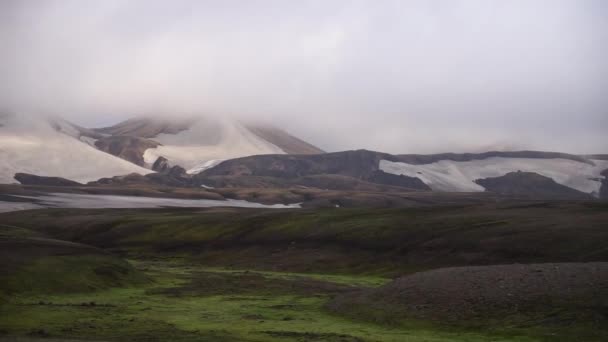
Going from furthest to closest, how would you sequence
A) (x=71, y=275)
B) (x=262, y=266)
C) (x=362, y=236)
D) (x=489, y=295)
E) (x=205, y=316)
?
1. (x=362, y=236)
2. (x=262, y=266)
3. (x=71, y=275)
4. (x=205, y=316)
5. (x=489, y=295)

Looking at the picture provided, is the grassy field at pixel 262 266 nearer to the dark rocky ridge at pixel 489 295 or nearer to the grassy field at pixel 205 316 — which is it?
the grassy field at pixel 205 316

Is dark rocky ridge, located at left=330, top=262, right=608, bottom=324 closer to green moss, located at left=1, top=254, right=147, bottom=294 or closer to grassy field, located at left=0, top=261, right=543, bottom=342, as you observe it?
grassy field, located at left=0, top=261, right=543, bottom=342

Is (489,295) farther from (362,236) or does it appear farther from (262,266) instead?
(362,236)

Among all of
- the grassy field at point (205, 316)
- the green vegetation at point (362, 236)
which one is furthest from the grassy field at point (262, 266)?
the green vegetation at point (362, 236)

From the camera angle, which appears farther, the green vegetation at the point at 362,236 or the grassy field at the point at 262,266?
the green vegetation at the point at 362,236

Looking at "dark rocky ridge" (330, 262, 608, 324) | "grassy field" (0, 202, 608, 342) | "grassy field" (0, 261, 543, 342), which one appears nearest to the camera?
"grassy field" (0, 261, 543, 342)

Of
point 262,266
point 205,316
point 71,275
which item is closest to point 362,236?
point 262,266

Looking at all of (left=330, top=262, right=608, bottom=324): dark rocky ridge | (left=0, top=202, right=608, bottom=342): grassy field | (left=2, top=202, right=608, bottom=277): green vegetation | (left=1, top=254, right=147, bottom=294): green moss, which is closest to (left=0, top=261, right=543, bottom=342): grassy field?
(left=0, top=202, right=608, bottom=342): grassy field

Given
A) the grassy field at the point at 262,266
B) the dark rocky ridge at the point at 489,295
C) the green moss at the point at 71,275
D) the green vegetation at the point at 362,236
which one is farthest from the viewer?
the green vegetation at the point at 362,236

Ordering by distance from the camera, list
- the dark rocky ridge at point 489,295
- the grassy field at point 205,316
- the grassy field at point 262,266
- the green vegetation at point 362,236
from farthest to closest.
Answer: the green vegetation at point 362,236
the dark rocky ridge at point 489,295
the grassy field at point 262,266
the grassy field at point 205,316

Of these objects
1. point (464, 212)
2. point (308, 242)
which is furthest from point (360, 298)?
point (464, 212)

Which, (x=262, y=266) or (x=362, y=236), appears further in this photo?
(x=362, y=236)

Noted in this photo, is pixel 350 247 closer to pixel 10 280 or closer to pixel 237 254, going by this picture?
pixel 237 254

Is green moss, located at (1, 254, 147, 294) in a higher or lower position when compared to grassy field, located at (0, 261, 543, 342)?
higher
